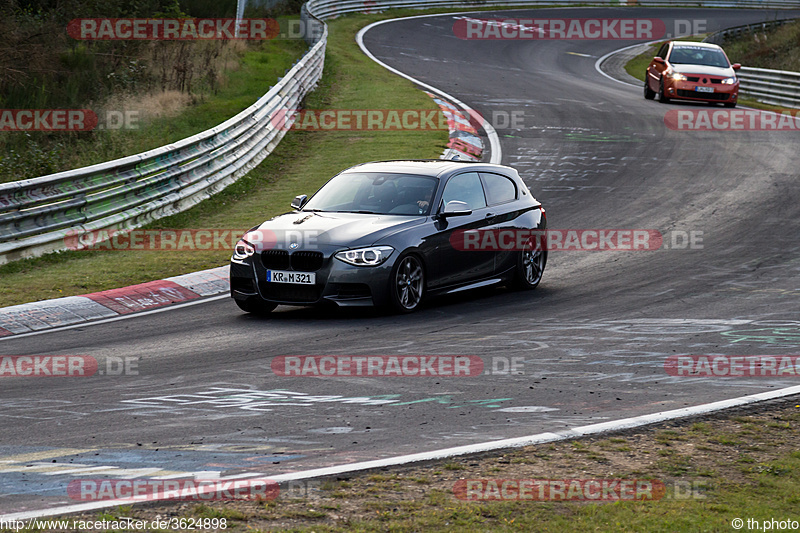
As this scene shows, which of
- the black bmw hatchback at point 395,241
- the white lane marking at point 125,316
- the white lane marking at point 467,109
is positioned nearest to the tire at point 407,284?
the black bmw hatchback at point 395,241

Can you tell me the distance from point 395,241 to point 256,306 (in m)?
1.63

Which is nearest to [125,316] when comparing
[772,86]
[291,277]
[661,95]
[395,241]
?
[291,277]

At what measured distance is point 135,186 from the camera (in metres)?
15.2

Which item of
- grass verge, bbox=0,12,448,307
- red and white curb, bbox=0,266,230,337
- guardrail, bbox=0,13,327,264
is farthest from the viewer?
guardrail, bbox=0,13,327,264

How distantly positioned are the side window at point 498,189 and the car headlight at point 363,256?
7.25ft

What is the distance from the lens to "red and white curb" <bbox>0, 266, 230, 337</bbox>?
10375 mm

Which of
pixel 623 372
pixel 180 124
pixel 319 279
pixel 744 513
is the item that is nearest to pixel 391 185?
pixel 319 279

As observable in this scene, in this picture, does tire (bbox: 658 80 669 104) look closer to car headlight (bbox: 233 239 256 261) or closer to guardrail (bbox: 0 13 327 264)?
guardrail (bbox: 0 13 327 264)

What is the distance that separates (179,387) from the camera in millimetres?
7688

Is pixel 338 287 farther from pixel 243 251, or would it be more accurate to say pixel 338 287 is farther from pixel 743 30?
pixel 743 30

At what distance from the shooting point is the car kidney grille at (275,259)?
34.7ft

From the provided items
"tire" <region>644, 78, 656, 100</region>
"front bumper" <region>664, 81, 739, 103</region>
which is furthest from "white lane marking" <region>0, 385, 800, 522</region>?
"tire" <region>644, 78, 656, 100</region>

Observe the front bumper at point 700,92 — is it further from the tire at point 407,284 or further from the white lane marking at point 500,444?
the white lane marking at point 500,444

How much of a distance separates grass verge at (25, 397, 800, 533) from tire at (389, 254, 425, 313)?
4.46 metres
